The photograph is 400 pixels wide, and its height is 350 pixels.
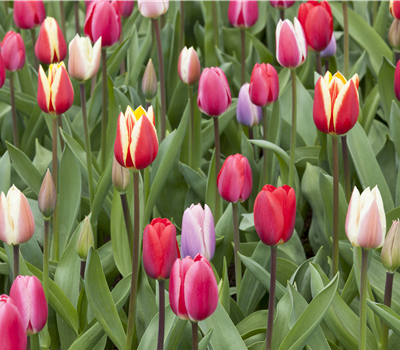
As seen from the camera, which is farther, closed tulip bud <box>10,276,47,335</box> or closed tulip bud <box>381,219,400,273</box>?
closed tulip bud <box>381,219,400,273</box>

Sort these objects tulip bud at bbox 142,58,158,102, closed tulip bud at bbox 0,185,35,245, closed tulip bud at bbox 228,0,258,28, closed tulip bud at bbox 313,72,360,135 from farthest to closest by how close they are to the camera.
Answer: closed tulip bud at bbox 228,0,258,28, tulip bud at bbox 142,58,158,102, closed tulip bud at bbox 313,72,360,135, closed tulip bud at bbox 0,185,35,245

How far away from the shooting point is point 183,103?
6.44ft

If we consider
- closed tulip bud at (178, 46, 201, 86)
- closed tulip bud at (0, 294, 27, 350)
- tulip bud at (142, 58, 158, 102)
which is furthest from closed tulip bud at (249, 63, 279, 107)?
closed tulip bud at (0, 294, 27, 350)

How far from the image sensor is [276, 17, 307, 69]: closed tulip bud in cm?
123

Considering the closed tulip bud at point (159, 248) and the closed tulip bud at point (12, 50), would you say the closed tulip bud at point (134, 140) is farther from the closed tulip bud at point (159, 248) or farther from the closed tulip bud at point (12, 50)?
the closed tulip bud at point (12, 50)

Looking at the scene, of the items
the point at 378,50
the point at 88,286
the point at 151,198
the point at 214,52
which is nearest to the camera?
the point at 88,286

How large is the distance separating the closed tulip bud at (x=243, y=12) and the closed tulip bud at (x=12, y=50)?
2.21 feet

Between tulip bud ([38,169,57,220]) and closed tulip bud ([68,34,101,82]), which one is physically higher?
closed tulip bud ([68,34,101,82])

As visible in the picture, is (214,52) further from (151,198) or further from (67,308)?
(67,308)

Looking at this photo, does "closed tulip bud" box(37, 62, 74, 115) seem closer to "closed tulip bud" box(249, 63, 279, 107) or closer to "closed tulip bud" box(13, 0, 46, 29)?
"closed tulip bud" box(249, 63, 279, 107)

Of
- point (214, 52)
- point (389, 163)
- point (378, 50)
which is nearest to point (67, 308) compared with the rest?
point (389, 163)

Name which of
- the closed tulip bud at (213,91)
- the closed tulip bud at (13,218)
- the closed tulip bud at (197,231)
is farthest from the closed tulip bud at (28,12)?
the closed tulip bud at (197,231)

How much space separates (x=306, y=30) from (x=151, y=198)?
63 cm

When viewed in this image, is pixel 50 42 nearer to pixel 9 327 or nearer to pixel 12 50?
pixel 12 50
